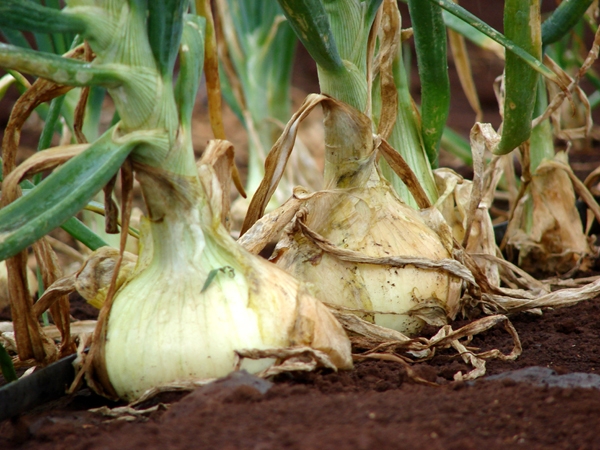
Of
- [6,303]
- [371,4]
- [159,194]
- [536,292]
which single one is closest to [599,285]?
[536,292]

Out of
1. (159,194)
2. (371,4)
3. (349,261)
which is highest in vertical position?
(371,4)

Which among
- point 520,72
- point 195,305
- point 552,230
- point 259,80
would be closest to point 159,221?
point 195,305

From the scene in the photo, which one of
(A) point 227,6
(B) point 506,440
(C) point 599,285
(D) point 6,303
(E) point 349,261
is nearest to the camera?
(B) point 506,440

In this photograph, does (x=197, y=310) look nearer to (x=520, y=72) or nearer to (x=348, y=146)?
(x=348, y=146)

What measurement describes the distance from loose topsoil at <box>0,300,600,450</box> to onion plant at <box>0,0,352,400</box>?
4 cm

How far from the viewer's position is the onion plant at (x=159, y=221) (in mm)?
660

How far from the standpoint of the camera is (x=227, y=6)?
234 centimetres

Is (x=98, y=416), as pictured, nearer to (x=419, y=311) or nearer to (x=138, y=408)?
(x=138, y=408)

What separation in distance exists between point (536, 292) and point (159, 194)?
69cm

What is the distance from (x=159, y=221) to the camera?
0.76 m

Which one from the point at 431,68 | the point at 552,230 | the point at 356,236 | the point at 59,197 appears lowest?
the point at 552,230

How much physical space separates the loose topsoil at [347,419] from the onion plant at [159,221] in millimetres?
45

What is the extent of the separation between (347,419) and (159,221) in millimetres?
317

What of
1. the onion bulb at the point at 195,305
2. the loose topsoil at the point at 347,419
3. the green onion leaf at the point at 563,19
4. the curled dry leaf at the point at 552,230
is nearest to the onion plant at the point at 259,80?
the curled dry leaf at the point at 552,230
